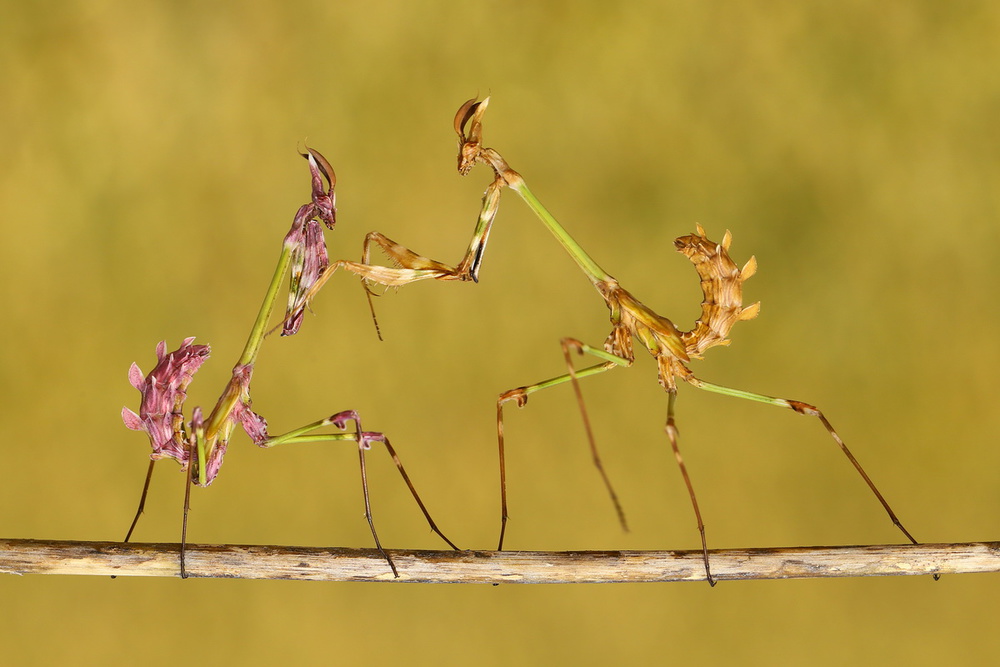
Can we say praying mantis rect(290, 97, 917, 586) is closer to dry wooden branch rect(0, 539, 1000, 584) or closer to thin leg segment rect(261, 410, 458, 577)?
dry wooden branch rect(0, 539, 1000, 584)

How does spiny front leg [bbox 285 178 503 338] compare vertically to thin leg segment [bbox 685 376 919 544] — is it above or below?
above

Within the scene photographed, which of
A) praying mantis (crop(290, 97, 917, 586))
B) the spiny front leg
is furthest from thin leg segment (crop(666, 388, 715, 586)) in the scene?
the spiny front leg

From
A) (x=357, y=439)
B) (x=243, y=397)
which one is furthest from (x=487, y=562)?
(x=243, y=397)

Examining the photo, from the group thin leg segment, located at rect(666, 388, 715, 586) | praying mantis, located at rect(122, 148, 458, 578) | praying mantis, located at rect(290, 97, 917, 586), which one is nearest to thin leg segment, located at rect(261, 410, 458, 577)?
praying mantis, located at rect(122, 148, 458, 578)

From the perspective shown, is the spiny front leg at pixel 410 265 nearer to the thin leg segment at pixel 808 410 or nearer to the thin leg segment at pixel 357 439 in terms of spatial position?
the thin leg segment at pixel 357 439

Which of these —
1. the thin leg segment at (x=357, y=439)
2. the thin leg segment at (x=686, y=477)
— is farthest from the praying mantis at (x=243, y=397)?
the thin leg segment at (x=686, y=477)

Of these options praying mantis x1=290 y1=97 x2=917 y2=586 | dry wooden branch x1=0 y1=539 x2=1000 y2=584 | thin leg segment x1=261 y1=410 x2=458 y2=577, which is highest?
praying mantis x1=290 y1=97 x2=917 y2=586

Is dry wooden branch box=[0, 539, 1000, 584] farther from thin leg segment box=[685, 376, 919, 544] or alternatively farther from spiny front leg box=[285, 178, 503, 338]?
spiny front leg box=[285, 178, 503, 338]
